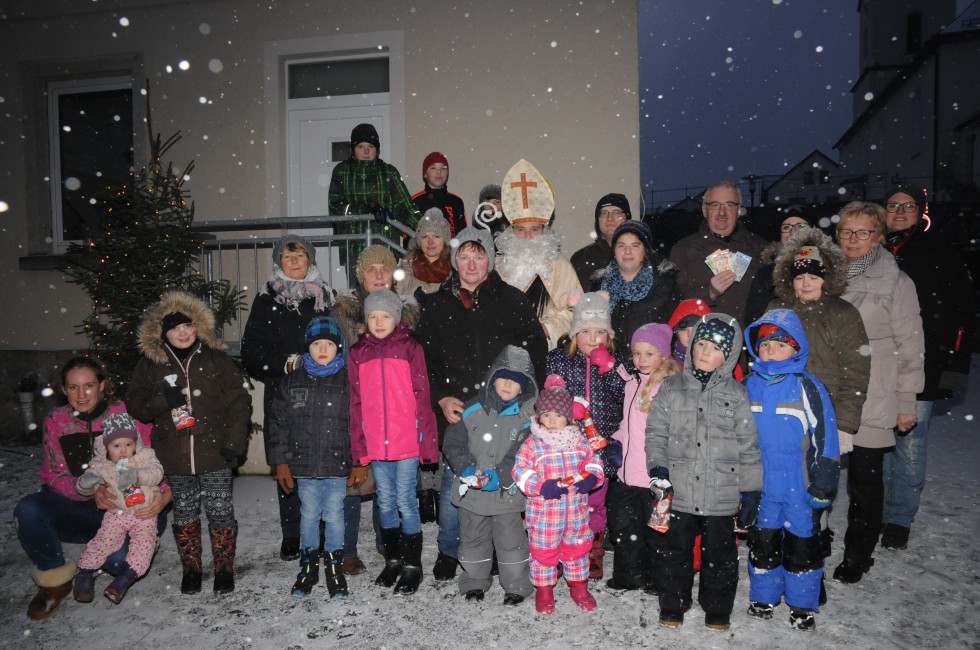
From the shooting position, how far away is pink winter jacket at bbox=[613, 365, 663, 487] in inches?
141

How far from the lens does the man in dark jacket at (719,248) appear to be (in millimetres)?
4312

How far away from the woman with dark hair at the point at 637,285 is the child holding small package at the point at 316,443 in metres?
1.86

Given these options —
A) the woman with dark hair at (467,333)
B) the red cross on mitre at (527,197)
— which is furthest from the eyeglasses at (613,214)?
the woman with dark hair at (467,333)

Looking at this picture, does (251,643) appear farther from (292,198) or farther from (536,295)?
(292,198)

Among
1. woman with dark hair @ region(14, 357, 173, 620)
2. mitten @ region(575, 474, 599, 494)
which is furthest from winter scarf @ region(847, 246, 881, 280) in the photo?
woman with dark hair @ region(14, 357, 173, 620)

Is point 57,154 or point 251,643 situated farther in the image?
point 57,154

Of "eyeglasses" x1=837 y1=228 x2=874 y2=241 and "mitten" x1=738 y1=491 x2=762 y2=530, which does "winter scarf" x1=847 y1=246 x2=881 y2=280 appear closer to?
"eyeglasses" x1=837 y1=228 x2=874 y2=241

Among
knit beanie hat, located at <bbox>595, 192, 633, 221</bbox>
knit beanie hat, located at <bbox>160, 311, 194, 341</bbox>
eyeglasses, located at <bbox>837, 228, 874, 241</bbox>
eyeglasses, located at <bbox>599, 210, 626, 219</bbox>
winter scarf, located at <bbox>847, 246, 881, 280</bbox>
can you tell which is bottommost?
knit beanie hat, located at <bbox>160, 311, 194, 341</bbox>

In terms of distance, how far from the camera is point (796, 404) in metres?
3.23

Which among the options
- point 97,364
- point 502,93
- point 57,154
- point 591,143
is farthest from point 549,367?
point 57,154

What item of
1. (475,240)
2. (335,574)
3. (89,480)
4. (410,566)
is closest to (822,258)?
(475,240)

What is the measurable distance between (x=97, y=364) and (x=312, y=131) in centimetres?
443

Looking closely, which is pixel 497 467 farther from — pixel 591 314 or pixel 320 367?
pixel 320 367

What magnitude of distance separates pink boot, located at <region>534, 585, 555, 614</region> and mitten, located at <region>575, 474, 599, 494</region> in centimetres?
60
